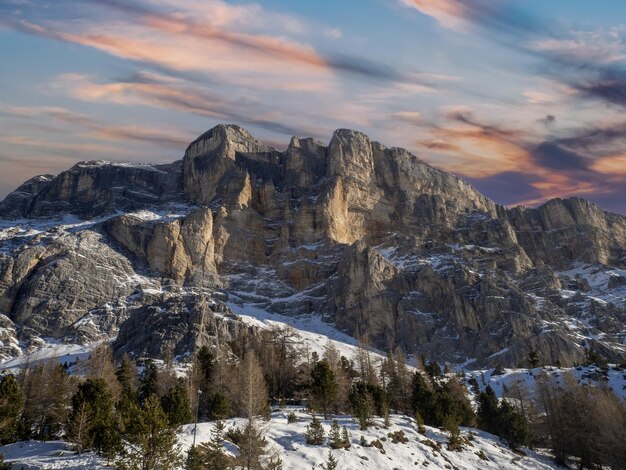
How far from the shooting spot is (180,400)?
5262 cm

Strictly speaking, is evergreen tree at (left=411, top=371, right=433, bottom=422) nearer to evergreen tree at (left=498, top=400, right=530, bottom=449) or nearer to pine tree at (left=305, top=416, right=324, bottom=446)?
evergreen tree at (left=498, top=400, right=530, bottom=449)

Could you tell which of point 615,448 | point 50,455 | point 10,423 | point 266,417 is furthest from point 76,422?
point 615,448

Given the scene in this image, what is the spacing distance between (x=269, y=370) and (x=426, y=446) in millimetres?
46385

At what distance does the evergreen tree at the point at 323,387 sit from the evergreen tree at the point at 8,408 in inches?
1432

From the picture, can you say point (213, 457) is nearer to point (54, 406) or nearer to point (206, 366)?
point (54, 406)

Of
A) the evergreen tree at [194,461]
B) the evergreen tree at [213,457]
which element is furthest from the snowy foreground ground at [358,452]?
the evergreen tree at [194,461]

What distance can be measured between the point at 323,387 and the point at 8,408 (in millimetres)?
38063

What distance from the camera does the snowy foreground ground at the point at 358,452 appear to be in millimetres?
43094

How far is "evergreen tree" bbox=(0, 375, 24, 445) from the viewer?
44656 millimetres

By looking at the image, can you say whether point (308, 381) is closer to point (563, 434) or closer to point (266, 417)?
point (266, 417)

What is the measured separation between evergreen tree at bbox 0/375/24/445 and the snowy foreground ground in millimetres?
1742

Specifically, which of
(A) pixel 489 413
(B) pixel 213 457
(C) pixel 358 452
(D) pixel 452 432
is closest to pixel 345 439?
(C) pixel 358 452

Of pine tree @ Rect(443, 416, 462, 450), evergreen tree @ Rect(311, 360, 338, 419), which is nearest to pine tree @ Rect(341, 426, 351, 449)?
evergreen tree @ Rect(311, 360, 338, 419)

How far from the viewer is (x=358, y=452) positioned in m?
51.6
